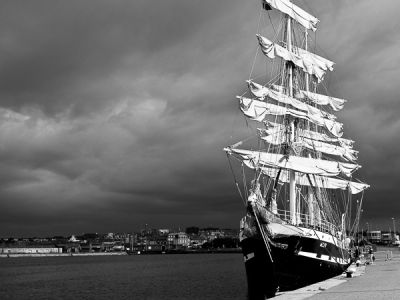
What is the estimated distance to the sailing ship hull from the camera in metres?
42.1

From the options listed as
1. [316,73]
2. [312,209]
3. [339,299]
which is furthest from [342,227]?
[339,299]

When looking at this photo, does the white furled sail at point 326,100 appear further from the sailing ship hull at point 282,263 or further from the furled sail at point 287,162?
the sailing ship hull at point 282,263

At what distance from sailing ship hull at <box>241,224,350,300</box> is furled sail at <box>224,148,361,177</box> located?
27.5ft

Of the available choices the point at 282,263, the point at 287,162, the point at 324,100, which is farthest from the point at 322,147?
the point at 282,263

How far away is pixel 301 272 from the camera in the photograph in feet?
141

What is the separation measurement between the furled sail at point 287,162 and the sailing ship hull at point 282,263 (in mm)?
8391

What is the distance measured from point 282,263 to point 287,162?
11597 mm

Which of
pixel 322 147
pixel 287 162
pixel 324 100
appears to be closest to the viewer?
pixel 287 162

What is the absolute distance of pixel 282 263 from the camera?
42.1 metres

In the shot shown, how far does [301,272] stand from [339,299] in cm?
1763

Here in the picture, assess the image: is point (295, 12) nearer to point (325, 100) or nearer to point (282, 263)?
point (325, 100)

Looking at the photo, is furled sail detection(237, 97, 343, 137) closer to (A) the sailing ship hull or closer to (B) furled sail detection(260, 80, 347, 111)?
(B) furled sail detection(260, 80, 347, 111)

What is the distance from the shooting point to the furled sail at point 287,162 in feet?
167

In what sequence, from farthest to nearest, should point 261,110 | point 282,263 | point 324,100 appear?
point 324,100, point 261,110, point 282,263
